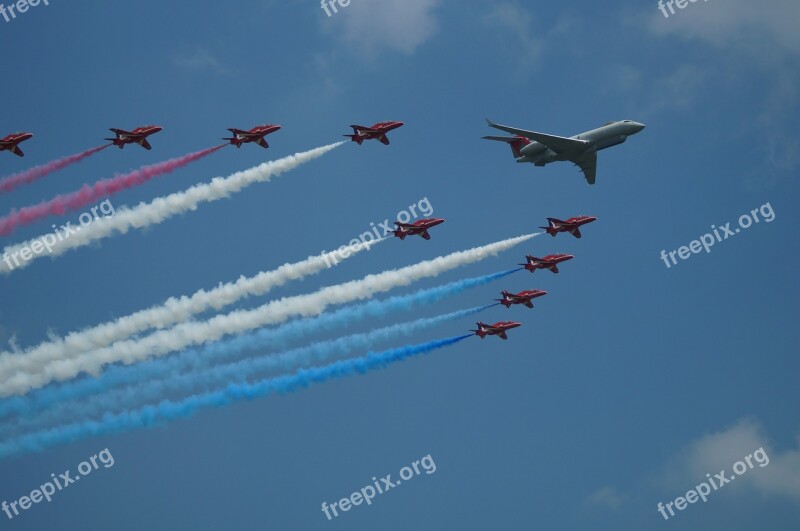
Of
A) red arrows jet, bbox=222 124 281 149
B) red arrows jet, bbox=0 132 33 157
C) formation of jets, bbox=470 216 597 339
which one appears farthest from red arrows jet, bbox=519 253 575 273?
red arrows jet, bbox=0 132 33 157

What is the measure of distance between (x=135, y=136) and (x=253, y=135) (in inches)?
391

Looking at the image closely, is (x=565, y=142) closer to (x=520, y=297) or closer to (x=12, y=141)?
(x=520, y=297)

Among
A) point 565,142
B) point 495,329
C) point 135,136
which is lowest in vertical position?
point 495,329

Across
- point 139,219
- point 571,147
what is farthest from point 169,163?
point 571,147

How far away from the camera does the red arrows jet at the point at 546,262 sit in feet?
350

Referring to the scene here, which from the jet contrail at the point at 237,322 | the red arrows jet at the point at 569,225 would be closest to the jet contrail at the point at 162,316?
the jet contrail at the point at 237,322

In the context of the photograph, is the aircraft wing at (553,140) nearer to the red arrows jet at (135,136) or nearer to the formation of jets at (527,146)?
the formation of jets at (527,146)

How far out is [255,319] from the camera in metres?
96.5

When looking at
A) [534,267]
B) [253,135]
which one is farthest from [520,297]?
[253,135]

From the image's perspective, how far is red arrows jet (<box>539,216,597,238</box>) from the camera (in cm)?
10919

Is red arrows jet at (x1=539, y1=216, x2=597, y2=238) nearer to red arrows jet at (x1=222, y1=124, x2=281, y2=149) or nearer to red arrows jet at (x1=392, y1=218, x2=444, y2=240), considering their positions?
red arrows jet at (x1=392, y1=218, x2=444, y2=240)

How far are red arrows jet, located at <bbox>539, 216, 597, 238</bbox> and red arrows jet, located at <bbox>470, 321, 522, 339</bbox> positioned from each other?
1054 cm

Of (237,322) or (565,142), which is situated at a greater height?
(565,142)

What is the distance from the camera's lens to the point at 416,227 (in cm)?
10231
